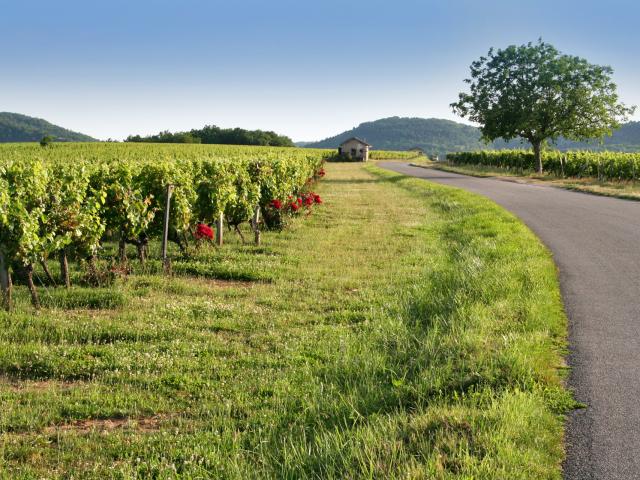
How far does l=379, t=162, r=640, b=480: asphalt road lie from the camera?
154 inches

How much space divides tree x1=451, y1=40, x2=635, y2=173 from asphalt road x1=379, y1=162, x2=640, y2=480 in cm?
3209

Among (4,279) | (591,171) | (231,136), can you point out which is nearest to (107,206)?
(4,279)

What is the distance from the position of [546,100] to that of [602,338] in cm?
4366

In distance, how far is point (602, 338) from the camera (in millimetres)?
6230

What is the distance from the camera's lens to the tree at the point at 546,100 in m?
44.1

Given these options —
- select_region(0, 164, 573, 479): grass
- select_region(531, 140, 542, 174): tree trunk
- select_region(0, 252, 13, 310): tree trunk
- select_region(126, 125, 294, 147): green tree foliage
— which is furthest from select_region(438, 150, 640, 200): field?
select_region(126, 125, 294, 147): green tree foliage

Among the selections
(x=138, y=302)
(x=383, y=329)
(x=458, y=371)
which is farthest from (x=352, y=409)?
(x=138, y=302)

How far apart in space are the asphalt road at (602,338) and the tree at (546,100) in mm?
32085

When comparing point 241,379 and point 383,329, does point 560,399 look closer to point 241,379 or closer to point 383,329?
point 383,329

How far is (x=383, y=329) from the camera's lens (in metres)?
6.94

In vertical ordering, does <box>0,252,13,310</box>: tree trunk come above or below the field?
below

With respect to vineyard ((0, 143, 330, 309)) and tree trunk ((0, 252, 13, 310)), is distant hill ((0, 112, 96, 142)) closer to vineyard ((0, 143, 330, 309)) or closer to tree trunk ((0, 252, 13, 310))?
vineyard ((0, 143, 330, 309))

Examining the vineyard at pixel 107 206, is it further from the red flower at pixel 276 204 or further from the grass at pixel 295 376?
the grass at pixel 295 376

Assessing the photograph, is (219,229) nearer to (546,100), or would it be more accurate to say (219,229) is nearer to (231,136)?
(546,100)
